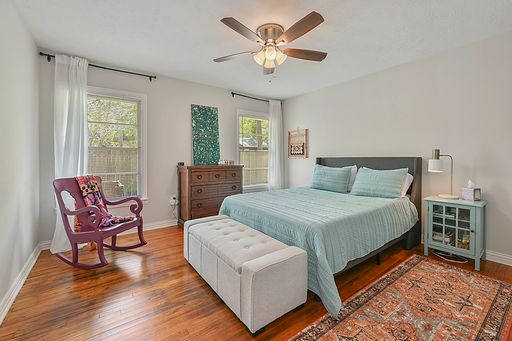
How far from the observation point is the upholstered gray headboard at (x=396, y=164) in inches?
125

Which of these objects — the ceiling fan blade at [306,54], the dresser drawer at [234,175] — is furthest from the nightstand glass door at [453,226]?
the dresser drawer at [234,175]

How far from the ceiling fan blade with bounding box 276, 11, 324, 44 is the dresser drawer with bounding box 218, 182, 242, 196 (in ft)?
8.80

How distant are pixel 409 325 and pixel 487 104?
2.69 m

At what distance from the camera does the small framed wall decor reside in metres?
4.98

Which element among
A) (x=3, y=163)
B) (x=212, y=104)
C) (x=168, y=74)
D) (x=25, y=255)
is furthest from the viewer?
(x=212, y=104)

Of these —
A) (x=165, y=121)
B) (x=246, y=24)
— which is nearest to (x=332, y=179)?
(x=246, y=24)

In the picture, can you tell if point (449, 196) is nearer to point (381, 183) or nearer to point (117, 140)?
point (381, 183)

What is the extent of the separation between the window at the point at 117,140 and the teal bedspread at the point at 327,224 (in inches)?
71.2

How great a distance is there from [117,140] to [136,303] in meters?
2.63

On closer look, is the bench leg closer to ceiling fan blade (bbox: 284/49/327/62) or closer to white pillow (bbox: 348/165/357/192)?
ceiling fan blade (bbox: 284/49/327/62)

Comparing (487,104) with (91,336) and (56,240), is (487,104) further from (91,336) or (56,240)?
(56,240)

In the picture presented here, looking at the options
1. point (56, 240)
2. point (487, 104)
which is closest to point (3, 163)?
point (56, 240)

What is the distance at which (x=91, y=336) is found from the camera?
5.09 feet

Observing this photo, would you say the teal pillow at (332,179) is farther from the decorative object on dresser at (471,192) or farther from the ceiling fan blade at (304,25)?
the ceiling fan blade at (304,25)
